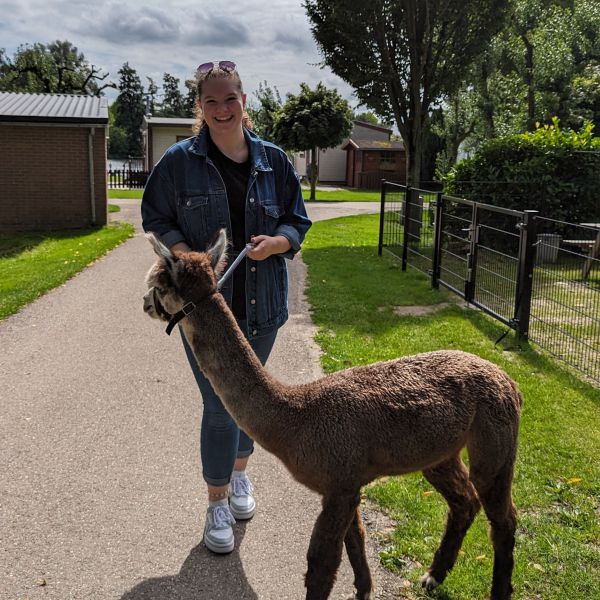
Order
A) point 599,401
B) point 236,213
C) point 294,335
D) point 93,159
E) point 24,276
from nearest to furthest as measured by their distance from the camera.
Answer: point 236,213
point 599,401
point 294,335
point 24,276
point 93,159

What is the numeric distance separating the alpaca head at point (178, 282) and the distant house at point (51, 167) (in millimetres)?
15535

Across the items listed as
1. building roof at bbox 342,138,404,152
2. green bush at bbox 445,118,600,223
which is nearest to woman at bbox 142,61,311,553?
green bush at bbox 445,118,600,223

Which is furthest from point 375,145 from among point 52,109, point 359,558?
point 359,558

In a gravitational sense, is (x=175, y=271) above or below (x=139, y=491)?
above

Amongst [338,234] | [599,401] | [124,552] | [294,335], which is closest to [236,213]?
[124,552]

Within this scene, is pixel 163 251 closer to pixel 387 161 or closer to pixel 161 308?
pixel 161 308

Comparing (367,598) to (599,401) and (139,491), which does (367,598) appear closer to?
(139,491)

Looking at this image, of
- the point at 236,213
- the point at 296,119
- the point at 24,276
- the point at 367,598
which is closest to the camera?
the point at 367,598

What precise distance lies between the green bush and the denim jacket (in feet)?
36.9

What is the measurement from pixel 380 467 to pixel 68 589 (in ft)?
5.45

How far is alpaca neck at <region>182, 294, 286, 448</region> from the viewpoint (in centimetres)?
277

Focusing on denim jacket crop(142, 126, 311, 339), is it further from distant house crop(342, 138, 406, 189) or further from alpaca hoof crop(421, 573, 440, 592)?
distant house crop(342, 138, 406, 189)

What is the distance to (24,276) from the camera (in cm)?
1087

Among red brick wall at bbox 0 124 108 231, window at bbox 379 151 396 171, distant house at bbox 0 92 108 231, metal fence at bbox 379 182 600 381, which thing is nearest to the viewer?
metal fence at bbox 379 182 600 381
